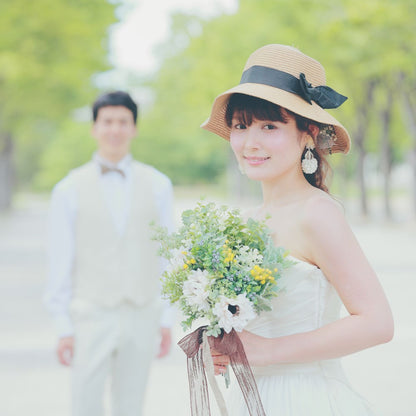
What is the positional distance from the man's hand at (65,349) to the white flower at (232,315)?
1984mm

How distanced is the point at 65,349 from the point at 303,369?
183 centimetres

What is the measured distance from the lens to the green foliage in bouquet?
180 centimetres

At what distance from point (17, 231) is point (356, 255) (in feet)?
71.4

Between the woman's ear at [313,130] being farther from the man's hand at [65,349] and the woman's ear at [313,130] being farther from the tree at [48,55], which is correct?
the tree at [48,55]

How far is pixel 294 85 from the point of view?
2082 mm

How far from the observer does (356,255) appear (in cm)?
191

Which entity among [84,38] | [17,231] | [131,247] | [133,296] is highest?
[84,38]

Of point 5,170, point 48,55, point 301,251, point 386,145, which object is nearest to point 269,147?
point 301,251

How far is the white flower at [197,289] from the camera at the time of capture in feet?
5.94

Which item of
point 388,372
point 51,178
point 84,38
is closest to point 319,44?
point 84,38

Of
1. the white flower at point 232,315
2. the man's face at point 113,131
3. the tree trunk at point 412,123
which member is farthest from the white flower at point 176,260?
the tree trunk at point 412,123

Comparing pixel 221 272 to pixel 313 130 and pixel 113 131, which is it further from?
pixel 113 131

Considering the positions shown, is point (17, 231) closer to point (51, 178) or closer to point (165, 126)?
point (165, 126)

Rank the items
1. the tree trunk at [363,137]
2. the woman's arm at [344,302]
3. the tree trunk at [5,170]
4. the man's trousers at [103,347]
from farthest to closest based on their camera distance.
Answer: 1. the tree trunk at [5,170]
2. the tree trunk at [363,137]
3. the man's trousers at [103,347]
4. the woman's arm at [344,302]
